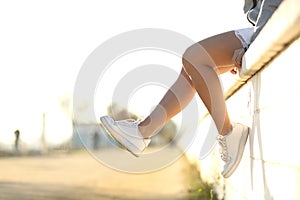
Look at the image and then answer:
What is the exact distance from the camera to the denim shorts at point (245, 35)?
113 inches

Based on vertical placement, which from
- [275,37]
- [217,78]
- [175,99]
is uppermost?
[275,37]

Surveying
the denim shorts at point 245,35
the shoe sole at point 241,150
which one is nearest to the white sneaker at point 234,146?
the shoe sole at point 241,150

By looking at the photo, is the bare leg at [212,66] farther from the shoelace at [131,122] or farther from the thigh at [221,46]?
the shoelace at [131,122]

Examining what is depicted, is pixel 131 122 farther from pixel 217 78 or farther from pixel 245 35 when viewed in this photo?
pixel 245 35

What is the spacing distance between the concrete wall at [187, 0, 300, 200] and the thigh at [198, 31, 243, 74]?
106mm

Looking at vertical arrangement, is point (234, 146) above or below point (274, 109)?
A: below

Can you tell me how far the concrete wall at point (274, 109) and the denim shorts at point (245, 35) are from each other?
106 millimetres

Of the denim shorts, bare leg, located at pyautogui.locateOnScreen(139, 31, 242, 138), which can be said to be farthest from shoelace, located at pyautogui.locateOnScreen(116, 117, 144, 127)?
the denim shorts

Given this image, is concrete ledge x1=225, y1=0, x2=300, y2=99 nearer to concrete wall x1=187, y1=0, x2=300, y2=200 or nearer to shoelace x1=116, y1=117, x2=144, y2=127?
concrete wall x1=187, y1=0, x2=300, y2=200

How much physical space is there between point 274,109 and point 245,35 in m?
0.69

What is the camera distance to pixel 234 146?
2990mm

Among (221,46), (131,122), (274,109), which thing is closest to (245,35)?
(221,46)

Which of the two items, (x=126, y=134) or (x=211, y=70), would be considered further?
(x=126, y=134)

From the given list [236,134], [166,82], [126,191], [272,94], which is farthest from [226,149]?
[126,191]
